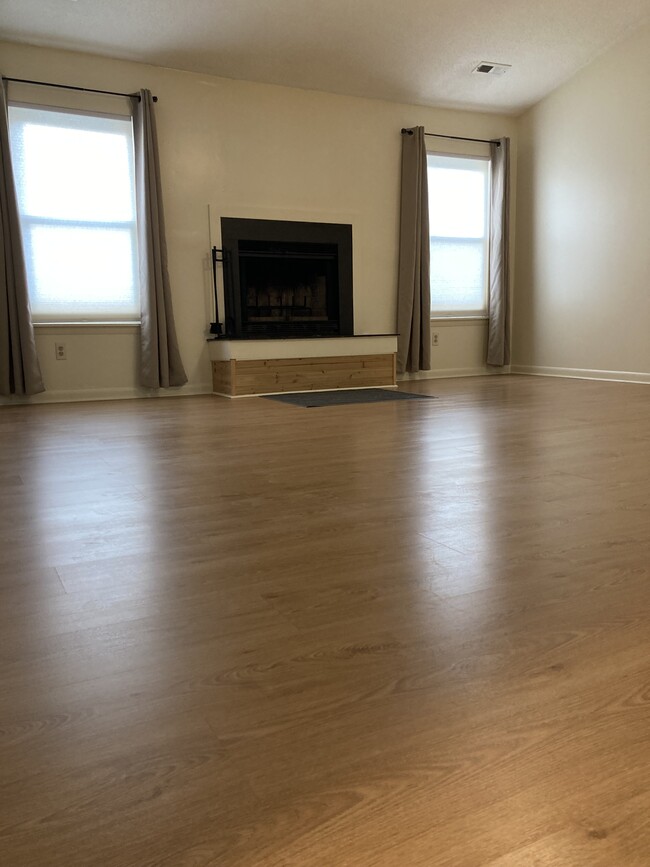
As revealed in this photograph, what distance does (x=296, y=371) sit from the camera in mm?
5352

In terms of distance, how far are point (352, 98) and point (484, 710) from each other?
5.92m

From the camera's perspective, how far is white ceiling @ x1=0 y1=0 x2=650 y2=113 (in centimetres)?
451

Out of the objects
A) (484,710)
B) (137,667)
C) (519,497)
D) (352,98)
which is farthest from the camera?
(352,98)

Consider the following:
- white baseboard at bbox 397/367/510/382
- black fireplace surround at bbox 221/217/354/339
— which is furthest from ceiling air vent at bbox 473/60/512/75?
white baseboard at bbox 397/367/510/382

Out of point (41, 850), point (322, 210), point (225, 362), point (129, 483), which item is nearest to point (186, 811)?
point (41, 850)

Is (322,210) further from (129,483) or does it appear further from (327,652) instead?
(327,652)

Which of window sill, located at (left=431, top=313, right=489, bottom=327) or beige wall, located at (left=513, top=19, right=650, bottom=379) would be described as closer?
beige wall, located at (left=513, top=19, right=650, bottom=379)

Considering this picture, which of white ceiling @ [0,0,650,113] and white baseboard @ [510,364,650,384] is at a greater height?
white ceiling @ [0,0,650,113]

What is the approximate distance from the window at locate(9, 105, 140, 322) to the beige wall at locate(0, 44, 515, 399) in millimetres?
222

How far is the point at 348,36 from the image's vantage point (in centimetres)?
498

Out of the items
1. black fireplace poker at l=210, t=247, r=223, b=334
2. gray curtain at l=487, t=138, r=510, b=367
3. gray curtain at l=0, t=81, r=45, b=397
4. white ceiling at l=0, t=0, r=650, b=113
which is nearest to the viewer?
white ceiling at l=0, t=0, r=650, b=113

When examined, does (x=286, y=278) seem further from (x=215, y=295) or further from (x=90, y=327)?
(x=90, y=327)

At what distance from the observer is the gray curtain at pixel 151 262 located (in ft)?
16.5

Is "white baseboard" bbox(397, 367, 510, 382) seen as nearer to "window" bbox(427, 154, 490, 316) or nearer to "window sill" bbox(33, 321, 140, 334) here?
"window" bbox(427, 154, 490, 316)
